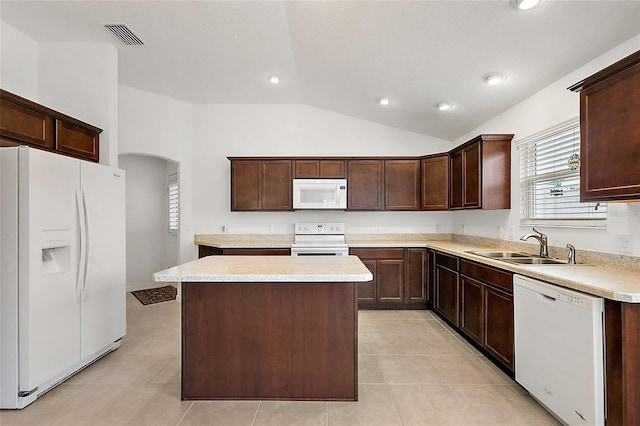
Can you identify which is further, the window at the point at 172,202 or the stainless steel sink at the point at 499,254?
the window at the point at 172,202

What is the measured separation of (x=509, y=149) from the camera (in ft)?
11.1

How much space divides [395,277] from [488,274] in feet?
5.28

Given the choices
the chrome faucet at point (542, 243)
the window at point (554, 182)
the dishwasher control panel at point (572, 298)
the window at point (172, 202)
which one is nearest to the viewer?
the dishwasher control panel at point (572, 298)

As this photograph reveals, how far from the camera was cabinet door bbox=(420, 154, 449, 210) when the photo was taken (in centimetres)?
421

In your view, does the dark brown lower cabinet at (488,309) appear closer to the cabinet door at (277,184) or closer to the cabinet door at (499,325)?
the cabinet door at (499,325)

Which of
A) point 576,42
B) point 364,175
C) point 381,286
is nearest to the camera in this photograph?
point 576,42

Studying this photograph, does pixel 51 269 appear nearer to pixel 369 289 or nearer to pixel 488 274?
pixel 369 289

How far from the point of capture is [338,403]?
2111 mm

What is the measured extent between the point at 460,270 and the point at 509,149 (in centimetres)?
144

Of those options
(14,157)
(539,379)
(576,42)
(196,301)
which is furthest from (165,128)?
(539,379)

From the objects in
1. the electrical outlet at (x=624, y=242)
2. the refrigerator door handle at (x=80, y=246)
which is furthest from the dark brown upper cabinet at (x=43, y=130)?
the electrical outlet at (x=624, y=242)

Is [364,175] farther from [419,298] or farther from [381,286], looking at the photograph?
[419,298]

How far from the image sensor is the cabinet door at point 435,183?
4211mm

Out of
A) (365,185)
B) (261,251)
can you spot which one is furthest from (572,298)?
(261,251)
